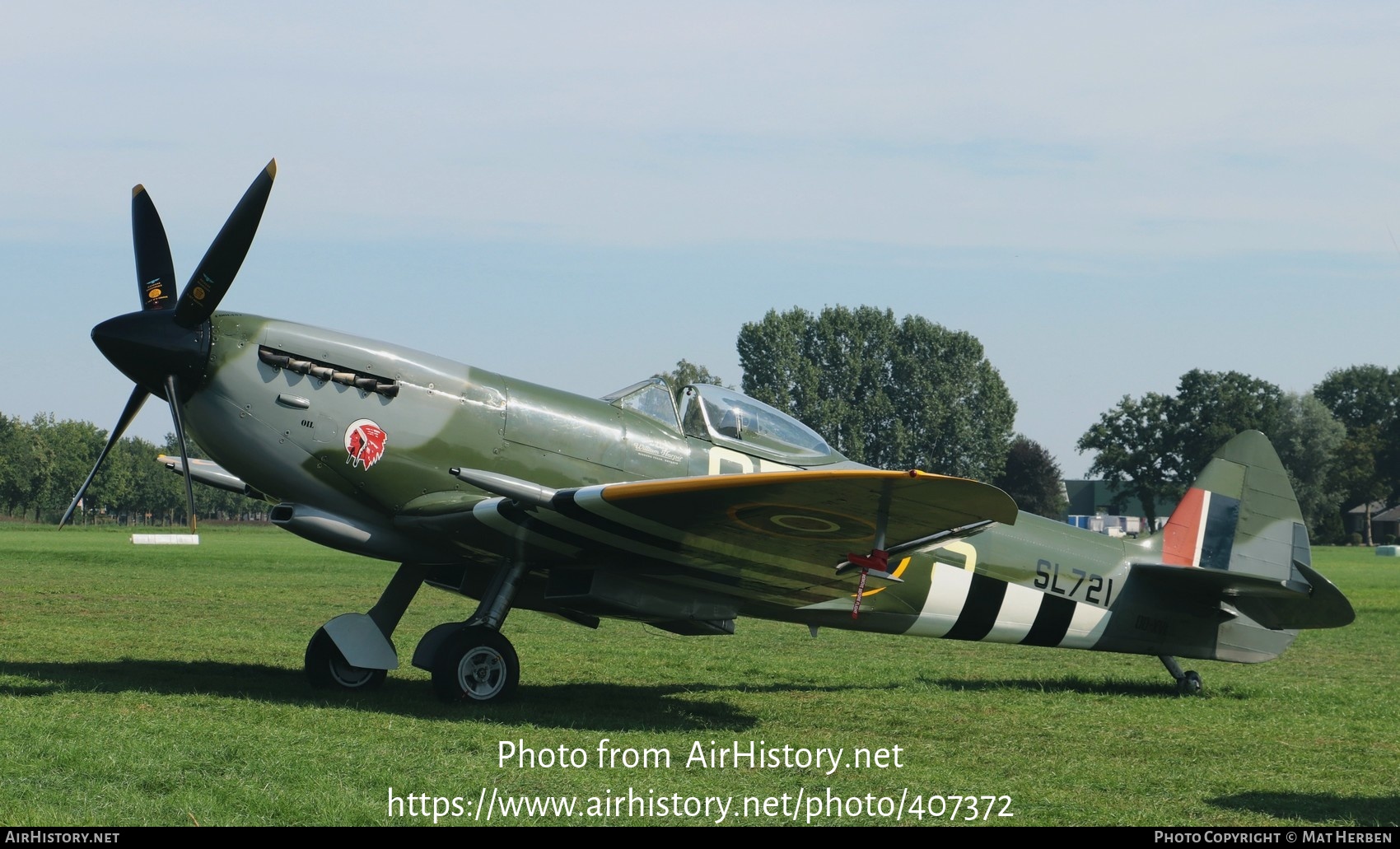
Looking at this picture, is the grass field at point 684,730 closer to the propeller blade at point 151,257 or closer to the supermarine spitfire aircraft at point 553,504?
the supermarine spitfire aircraft at point 553,504

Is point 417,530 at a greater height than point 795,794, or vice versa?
point 417,530

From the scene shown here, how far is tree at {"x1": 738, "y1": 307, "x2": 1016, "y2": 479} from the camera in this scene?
7156 centimetres

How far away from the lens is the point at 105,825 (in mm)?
4812

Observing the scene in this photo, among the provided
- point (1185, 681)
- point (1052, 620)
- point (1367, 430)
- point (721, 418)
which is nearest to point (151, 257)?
point (721, 418)

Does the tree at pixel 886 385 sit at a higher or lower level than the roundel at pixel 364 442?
higher

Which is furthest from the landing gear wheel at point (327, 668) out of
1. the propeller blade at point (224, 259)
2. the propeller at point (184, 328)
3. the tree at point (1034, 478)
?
the tree at point (1034, 478)

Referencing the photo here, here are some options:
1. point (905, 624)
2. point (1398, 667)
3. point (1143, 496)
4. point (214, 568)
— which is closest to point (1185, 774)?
point (905, 624)

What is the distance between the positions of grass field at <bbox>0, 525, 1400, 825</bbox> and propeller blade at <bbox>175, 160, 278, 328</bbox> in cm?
255

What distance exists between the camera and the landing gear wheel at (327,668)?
9172 millimetres

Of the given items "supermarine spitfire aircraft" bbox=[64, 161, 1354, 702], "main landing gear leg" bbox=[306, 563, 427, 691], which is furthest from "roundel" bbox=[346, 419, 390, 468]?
"main landing gear leg" bbox=[306, 563, 427, 691]

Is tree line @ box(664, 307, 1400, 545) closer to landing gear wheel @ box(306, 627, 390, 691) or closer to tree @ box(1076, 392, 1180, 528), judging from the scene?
tree @ box(1076, 392, 1180, 528)

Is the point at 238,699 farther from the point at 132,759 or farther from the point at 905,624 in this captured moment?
the point at 905,624

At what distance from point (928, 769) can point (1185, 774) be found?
1.46 metres

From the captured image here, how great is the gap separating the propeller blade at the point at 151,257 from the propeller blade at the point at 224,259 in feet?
1.39
